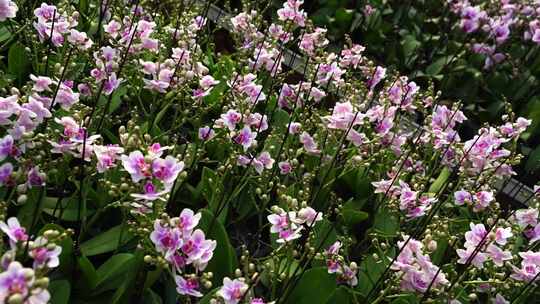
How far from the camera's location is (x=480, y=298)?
1.89 meters

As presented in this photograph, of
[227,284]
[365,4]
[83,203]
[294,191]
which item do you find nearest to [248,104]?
[294,191]

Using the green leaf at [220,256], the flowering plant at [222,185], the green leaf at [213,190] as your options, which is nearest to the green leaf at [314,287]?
the flowering plant at [222,185]

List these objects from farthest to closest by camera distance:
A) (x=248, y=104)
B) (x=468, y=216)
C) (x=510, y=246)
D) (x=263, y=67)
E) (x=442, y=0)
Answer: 1. (x=442, y=0)
2. (x=263, y=67)
3. (x=468, y=216)
4. (x=248, y=104)
5. (x=510, y=246)

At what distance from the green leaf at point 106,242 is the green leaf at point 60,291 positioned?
207 millimetres

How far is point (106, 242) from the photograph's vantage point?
5.08 ft

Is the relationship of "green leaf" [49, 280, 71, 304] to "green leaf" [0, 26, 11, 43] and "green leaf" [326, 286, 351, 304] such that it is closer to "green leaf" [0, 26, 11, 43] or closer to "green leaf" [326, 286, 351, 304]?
"green leaf" [326, 286, 351, 304]

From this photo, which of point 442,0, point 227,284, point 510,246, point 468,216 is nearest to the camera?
point 227,284

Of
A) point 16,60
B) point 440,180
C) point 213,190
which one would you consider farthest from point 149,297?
point 440,180

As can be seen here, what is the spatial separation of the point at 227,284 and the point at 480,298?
1.04 meters

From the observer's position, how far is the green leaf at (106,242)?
1522 millimetres

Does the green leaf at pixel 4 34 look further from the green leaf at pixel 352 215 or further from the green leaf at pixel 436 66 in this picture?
the green leaf at pixel 436 66

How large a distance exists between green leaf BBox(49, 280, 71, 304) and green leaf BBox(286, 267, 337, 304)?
542 millimetres

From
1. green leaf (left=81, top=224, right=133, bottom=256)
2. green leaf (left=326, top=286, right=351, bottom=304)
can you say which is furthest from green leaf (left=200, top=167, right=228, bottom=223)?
green leaf (left=326, top=286, right=351, bottom=304)

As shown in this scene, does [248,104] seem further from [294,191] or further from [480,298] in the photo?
[480,298]
